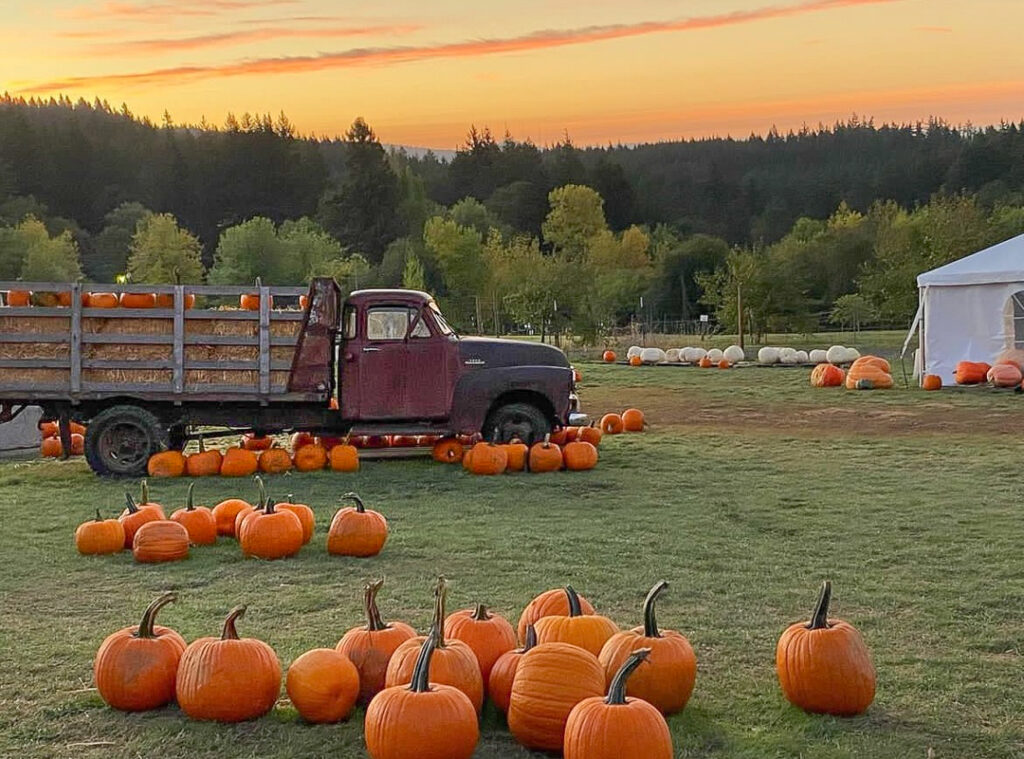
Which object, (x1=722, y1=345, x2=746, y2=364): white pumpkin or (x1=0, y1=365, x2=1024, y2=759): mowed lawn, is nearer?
(x1=0, y1=365, x2=1024, y2=759): mowed lawn

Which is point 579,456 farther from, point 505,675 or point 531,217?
point 531,217

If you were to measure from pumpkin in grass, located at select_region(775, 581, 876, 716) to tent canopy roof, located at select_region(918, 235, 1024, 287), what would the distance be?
707 inches

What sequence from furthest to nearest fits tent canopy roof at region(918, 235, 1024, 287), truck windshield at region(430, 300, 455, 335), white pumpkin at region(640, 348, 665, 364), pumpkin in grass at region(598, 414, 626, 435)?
white pumpkin at region(640, 348, 665, 364) → tent canopy roof at region(918, 235, 1024, 287) → pumpkin in grass at region(598, 414, 626, 435) → truck windshield at region(430, 300, 455, 335)

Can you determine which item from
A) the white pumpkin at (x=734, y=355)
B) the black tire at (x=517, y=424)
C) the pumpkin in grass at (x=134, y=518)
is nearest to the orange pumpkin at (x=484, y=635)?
the pumpkin in grass at (x=134, y=518)

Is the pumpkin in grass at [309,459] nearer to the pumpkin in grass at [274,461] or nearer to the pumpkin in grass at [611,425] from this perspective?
the pumpkin in grass at [274,461]

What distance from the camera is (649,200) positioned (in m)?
103

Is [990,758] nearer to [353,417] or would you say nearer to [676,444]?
[353,417]

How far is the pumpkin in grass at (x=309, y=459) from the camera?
11984mm

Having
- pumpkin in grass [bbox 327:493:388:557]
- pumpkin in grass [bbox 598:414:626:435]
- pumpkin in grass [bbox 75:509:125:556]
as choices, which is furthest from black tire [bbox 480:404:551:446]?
pumpkin in grass [bbox 75:509:125:556]

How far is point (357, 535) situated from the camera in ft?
24.5

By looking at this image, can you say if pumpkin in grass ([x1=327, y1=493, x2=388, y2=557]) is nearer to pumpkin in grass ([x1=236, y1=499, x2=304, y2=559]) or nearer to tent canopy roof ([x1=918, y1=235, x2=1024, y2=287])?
pumpkin in grass ([x1=236, y1=499, x2=304, y2=559])

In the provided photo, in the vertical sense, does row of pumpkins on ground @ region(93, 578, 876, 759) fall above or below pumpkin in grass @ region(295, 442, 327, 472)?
below

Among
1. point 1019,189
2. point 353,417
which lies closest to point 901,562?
point 353,417

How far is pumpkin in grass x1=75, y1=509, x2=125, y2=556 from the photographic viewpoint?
25.4 feet
